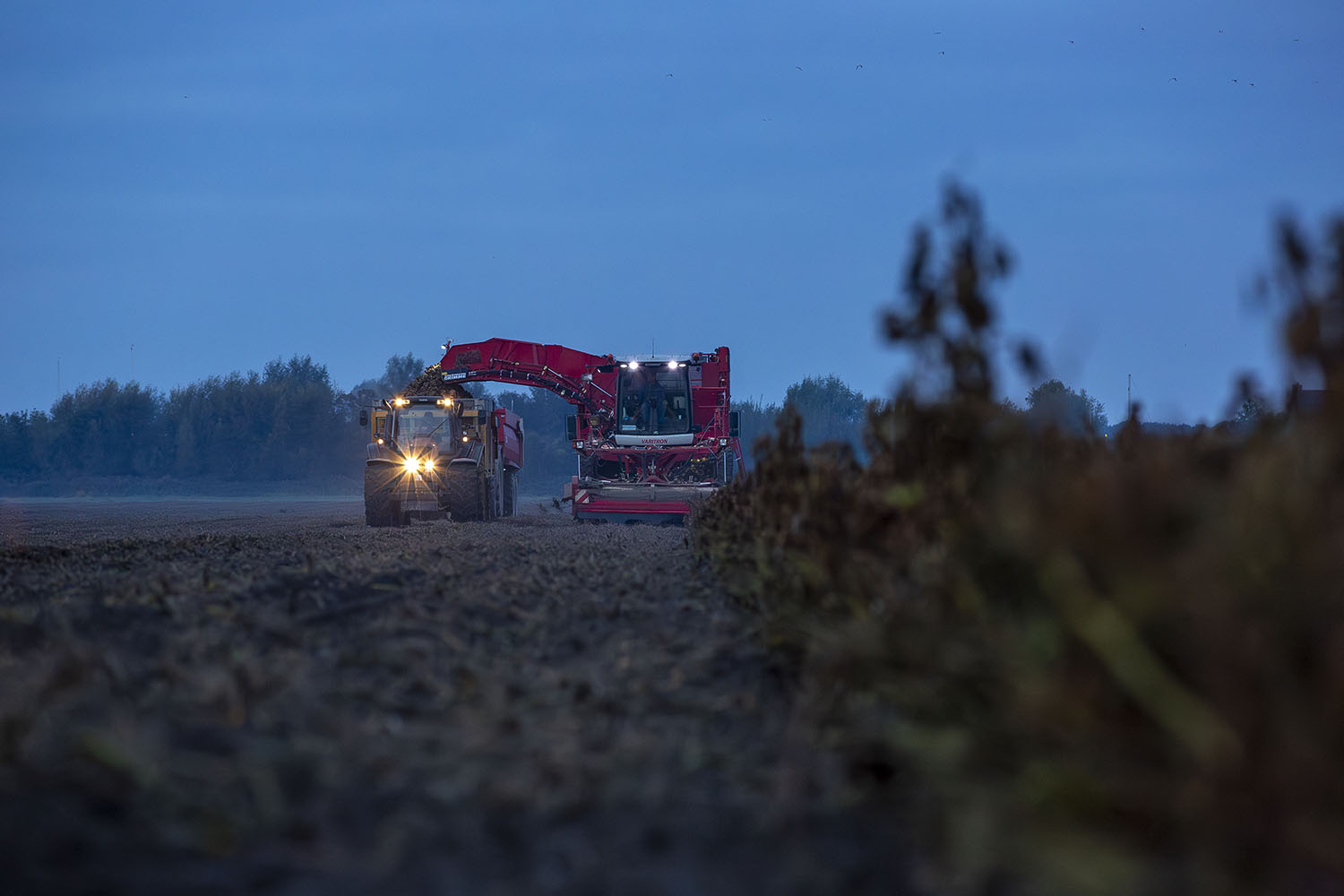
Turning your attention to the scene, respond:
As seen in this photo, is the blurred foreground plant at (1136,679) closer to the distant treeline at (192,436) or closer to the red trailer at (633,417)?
the red trailer at (633,417)

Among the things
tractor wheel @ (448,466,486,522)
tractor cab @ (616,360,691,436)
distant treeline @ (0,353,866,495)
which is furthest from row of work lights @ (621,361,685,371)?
distant treeline @ (0,353,866,495)

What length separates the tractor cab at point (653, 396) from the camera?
23406 mm

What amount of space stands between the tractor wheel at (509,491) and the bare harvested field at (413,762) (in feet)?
72.5

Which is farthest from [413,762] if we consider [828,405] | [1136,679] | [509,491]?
[828,405]

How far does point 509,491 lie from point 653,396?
6.07m

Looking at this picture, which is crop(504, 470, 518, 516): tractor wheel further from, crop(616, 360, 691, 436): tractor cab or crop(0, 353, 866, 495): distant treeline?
crop(0, 353, 866, 495): distant treeline

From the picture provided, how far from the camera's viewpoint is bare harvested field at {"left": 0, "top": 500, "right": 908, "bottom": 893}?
2117 millimetres

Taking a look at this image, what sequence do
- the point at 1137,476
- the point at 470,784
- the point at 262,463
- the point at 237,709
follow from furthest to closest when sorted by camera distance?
the point at 262,463, the point at 237,709, the point at 470,784, the point at 1137,476

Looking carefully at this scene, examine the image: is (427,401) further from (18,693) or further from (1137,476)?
(1137,476)

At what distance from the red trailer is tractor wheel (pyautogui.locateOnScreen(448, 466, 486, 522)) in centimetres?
276

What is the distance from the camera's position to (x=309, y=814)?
7.47 ft

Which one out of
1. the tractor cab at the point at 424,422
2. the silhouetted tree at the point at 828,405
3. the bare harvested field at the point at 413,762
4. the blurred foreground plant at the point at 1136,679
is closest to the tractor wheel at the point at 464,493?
the tractor cab at the point at 424,422

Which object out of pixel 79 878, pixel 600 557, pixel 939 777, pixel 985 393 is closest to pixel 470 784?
pixel 79 878

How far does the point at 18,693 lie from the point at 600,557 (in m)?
5.88
